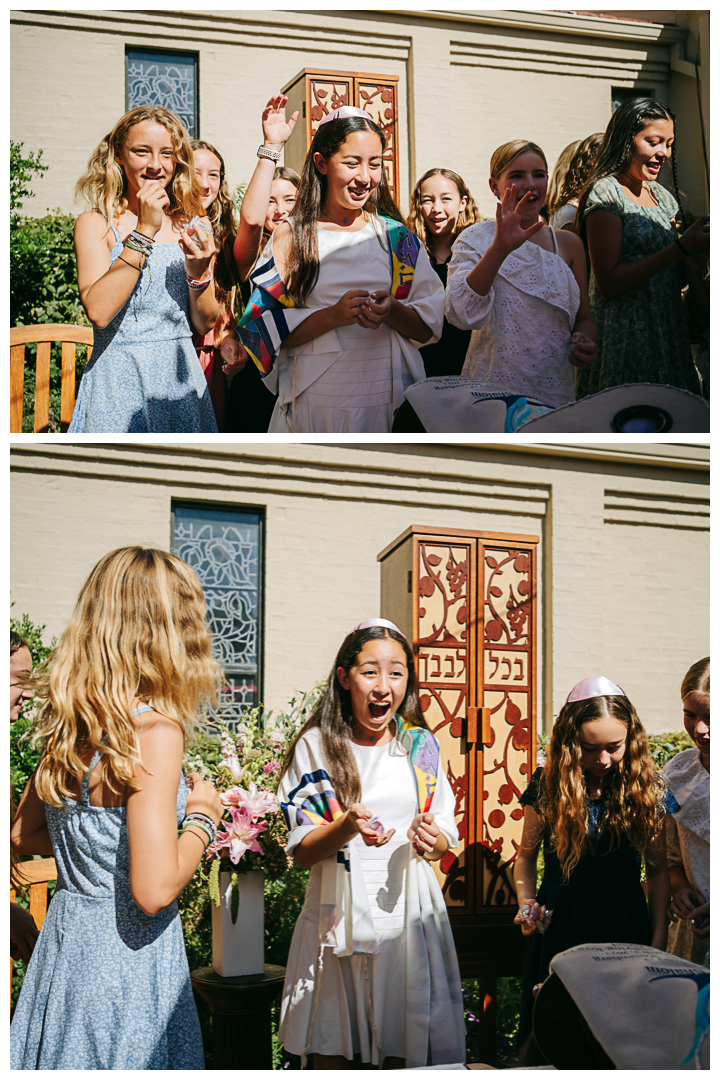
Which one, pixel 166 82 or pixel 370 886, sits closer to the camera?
pixel 370 886

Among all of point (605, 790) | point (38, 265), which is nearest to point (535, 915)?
point (605, 790)

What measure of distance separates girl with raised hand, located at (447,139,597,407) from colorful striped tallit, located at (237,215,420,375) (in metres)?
0.17

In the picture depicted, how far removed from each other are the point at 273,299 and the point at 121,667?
1.69 metres

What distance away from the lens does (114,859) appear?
2.25m

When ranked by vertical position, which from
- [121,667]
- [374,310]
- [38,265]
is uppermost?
[38,265]

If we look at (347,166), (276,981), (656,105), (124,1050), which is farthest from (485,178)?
(124,1050)

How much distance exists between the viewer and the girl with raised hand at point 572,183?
4641 mm

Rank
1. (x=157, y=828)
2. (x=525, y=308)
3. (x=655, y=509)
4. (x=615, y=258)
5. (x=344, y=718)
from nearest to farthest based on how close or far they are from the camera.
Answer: (x=157, y=828), (x=344, y=718), (x=525, y=308), (x=615, y=258), (x=655, y=509)

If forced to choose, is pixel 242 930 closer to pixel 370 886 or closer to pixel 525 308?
pixel 370 886

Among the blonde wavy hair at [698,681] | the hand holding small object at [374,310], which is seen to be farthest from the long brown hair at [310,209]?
the blonde wavy hair at [698,681]

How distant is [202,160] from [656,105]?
180 cm

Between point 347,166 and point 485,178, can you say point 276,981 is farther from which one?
point 485,178

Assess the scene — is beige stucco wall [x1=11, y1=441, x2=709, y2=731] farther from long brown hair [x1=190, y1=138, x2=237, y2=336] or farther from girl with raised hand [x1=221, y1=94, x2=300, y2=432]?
long brown hair [x1=190, y1=138, x2=237, y2=336]

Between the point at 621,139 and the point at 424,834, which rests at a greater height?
the point at 621,139
